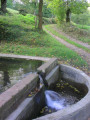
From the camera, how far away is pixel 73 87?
6.70m

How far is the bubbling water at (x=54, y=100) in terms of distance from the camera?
5219 mm

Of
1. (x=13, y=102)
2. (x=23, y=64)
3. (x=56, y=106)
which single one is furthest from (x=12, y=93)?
(x=23, y=64)

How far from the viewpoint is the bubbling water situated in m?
5.22

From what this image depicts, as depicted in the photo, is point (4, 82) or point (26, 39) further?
point (26, 39)

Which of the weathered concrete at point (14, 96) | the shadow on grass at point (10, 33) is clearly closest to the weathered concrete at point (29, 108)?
the weathered concrete at point (14, 96)

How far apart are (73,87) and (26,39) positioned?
319 inches

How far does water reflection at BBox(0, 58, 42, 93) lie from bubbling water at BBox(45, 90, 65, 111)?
1328 mm

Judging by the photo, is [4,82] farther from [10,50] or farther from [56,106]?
[10,50]

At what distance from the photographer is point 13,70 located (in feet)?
21.1

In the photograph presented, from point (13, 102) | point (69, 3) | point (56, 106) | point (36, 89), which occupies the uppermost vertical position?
point (69, 3)

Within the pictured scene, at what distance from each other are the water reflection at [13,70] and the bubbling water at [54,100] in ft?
4.36

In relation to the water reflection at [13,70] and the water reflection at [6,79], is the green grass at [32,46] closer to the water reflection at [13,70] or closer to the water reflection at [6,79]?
the water reflection at [13,70]

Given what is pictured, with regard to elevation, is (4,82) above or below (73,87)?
above

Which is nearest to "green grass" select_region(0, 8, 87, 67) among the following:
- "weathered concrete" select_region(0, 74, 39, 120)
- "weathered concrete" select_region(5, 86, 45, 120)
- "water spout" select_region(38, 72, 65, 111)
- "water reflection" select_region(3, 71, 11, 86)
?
"water spout" select_region(38, 72, 65, 111)
